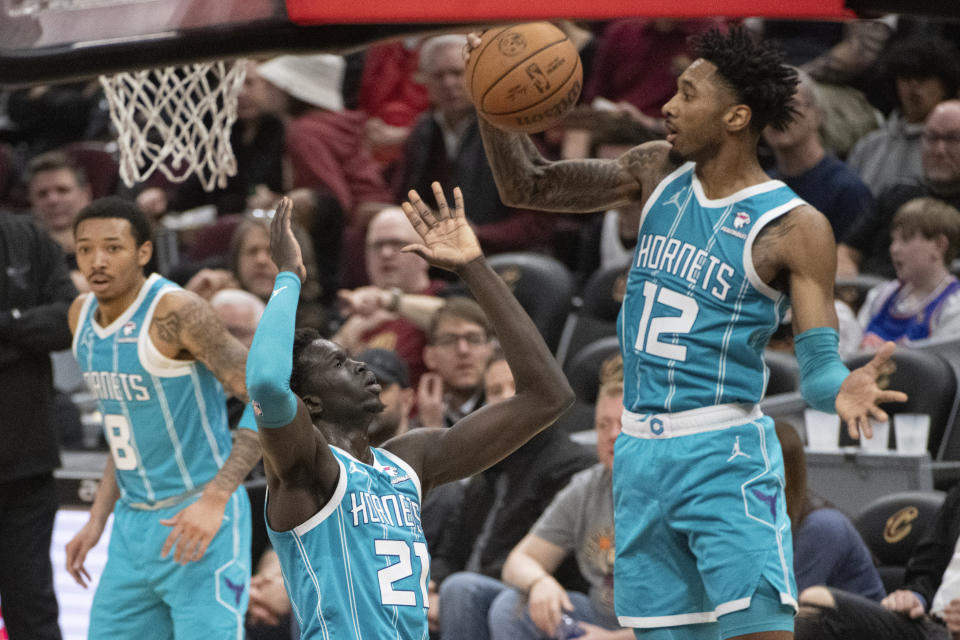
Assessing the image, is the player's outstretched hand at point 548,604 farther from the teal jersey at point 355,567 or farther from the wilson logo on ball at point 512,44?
the wilson logo on ball at point 512,44

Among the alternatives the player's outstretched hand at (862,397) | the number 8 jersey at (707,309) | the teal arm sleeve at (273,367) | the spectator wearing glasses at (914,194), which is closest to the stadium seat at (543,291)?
the spectator wearing glasses at (914,194)

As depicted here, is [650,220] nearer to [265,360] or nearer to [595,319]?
[265,360]

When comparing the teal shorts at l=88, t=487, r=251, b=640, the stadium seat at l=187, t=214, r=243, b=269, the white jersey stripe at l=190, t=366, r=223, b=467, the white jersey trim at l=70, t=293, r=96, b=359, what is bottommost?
the teal shorts at l=88, t=487, r=251, b=640

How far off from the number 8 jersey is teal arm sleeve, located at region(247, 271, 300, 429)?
1216 millimetres

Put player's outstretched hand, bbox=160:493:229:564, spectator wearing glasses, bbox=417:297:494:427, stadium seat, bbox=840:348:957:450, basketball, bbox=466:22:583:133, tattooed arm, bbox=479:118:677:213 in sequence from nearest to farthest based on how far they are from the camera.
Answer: basketball, bbox=466:22:583:133
tattooed arm, bbox=479:118:677:213
player's outstretched hand, bbox=160:493:229:564
stadium seat, bbox=840:348:957:450
spectator wearing glasses, bbox=417:297:494:427

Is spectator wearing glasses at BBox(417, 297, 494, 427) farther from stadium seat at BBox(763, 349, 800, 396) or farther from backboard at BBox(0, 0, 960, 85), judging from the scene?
backboard at BBox(0, 0, 960, 85)

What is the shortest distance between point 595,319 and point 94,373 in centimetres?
312

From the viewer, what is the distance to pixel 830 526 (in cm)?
505

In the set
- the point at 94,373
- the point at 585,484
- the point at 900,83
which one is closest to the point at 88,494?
the point at 94,373

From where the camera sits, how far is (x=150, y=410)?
197 inches

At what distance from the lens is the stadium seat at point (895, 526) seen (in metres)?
5.40

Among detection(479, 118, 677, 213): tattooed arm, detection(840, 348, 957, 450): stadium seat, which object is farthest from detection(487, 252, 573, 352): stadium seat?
detection(479, 118, 677, 213): tattooed arm

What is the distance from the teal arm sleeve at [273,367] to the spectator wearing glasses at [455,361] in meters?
3.49

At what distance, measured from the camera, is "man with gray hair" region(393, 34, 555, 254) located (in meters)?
8.15
